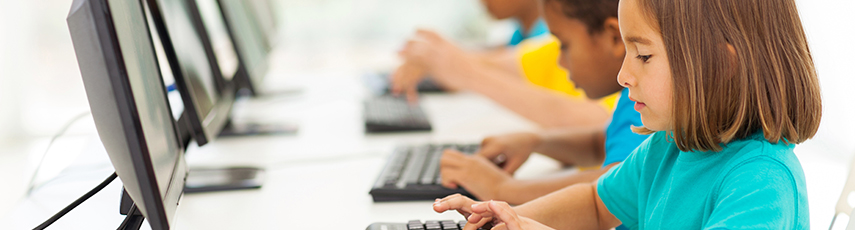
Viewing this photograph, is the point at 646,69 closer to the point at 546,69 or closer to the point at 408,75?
the point at 408,75

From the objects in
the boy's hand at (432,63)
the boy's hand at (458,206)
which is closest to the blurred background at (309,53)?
the boy's hand at (458,206)

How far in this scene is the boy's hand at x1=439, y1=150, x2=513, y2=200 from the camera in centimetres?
81

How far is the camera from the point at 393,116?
131 centimetres

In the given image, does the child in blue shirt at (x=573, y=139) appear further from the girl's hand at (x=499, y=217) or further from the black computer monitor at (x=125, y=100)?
the black computer monitor at (x=125, y=100)

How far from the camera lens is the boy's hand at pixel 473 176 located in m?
0.81

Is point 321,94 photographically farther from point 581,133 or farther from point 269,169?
point 581,133

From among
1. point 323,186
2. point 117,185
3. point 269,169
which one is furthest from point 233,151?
point 117,185

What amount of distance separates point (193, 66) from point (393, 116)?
0.48 meters

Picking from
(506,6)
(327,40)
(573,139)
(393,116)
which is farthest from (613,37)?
(327,40)

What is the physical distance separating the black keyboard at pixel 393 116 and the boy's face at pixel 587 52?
392 millimetres

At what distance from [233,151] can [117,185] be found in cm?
44

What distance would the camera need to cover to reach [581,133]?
1036mm

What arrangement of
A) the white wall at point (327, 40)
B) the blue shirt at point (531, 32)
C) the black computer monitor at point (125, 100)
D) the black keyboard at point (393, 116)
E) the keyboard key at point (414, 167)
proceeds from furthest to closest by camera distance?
1. the blue shirt at point (531, 32)
2. the black keyboard at point (393, 116)
3. the white wall at point (327, 40)
4. the keyboard key at point (414, 167)
5. the black computer monitor at point (125, 100)

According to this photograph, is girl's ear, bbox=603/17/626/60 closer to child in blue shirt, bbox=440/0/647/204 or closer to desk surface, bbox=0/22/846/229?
child in blue shirt, bbox=440/0/647/204
